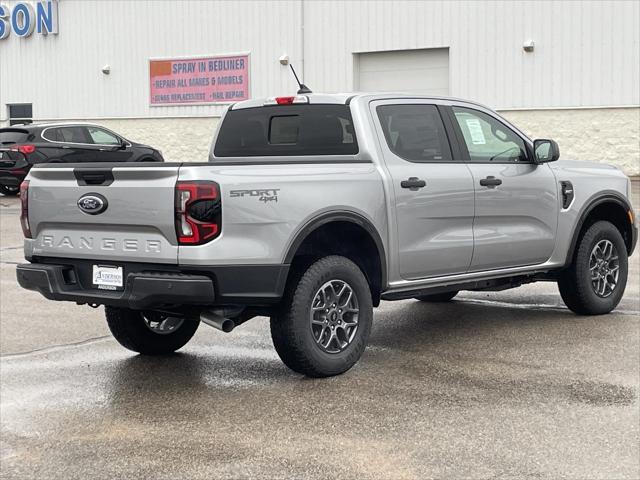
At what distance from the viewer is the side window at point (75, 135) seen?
71.6 ft

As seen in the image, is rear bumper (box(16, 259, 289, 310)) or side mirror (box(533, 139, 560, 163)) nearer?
rear bumper (box(16, 259, 289, 310))

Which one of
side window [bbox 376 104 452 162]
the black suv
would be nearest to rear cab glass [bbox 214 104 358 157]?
side window [bbox 376 104 452 162]

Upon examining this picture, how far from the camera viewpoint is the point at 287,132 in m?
7.14

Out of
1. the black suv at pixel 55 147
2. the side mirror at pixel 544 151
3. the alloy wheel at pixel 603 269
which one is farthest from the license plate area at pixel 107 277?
the black suv at pixel 55 147

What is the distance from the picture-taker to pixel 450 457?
4.74m

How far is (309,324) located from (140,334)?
1497mm

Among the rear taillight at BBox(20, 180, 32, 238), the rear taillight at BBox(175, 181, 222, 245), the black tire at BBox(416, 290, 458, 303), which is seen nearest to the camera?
the rear taillight at BBox(175, 181, 222, 245)

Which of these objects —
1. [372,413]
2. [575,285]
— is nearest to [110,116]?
[575,285]

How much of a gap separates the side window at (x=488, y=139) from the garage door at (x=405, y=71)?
19.2m

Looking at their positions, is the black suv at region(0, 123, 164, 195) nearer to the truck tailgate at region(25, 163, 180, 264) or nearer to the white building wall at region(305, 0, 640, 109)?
the white building wall at region(305, 0, 640, 109)

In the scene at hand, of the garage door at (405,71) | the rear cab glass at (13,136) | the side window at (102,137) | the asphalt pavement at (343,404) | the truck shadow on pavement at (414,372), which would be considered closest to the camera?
the asphalt pavement at (343,404)

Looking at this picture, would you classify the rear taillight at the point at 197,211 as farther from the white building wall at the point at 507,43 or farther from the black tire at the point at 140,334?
the white building wall at the point at 507,43

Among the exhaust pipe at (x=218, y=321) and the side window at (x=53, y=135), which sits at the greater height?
the side window at (x=53, y=135)

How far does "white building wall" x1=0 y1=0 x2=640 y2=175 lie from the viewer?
2480 cm
